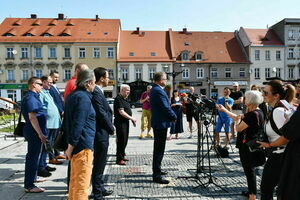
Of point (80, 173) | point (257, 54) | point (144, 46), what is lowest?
point (80, 173)

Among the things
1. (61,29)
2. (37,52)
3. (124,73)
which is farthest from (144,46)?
(37,52)

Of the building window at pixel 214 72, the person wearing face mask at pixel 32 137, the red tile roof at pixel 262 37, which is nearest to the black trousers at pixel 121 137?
the person wearing face mask at pixel 32 137

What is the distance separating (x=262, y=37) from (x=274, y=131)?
44080 millimetres

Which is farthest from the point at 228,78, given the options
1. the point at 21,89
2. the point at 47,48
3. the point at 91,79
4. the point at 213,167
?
the point at 91,79

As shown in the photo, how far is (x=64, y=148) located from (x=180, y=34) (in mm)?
43054

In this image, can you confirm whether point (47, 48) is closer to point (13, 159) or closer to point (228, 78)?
point (228, 78)

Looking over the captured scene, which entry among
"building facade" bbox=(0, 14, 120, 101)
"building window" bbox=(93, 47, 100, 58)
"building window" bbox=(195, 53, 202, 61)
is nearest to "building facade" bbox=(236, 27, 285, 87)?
"building window" bbox=(195, 53, 202, 61)

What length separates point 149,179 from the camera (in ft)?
17.4

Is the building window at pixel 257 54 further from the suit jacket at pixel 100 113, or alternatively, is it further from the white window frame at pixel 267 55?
the suit jacket at pixel 100 113

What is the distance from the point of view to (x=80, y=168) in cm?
327

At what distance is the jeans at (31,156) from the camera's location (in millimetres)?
4484

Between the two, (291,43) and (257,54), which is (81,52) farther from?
A: (291,43)

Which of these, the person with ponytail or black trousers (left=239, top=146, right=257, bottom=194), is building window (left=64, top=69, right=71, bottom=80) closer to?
black trousers (left=239, top=146, right=257, bottom=194)

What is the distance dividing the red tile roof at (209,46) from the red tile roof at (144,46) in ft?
4.23
